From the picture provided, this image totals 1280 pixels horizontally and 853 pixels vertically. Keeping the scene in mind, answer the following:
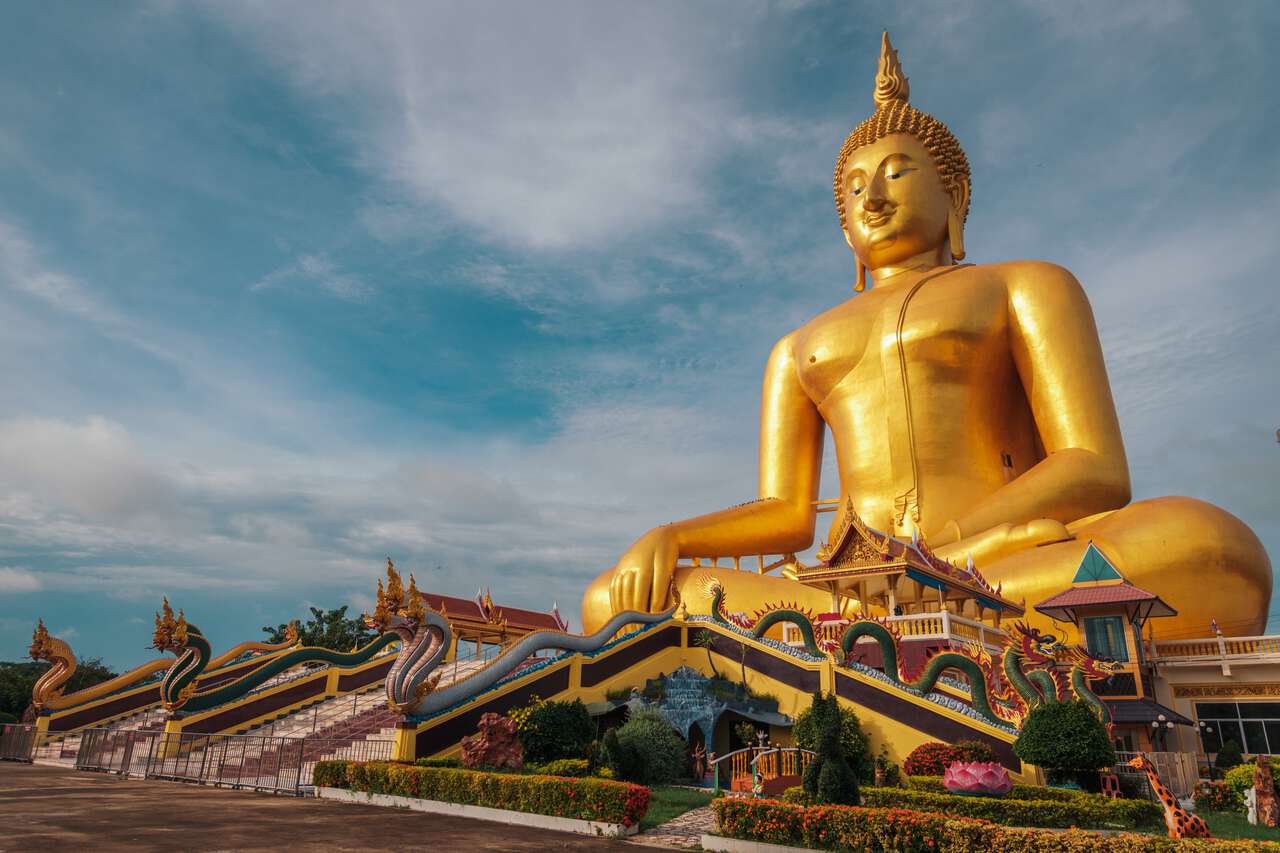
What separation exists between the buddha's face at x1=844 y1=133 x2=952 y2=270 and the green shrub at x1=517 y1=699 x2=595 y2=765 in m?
15.5

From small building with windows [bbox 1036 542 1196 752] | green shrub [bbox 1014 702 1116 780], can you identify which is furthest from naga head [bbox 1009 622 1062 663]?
green shrub [bbox 1014 702 1116 780]

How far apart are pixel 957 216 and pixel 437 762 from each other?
62.9 ft

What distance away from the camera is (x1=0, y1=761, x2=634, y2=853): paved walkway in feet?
27.8

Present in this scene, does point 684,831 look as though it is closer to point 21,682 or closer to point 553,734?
point 553,734

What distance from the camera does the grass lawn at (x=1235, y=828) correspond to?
32.5ft

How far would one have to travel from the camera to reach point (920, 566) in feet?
52.4

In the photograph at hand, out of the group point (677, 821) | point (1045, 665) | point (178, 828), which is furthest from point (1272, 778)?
point (178, 828)

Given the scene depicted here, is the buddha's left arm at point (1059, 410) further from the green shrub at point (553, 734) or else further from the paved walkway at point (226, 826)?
the paved walkway at point (226, 826)

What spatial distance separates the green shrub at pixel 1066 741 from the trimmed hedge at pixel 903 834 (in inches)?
159

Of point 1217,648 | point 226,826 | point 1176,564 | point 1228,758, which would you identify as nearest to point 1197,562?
point 1176,564

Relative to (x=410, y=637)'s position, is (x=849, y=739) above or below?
below

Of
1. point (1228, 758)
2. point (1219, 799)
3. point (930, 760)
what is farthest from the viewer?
point (1228, 758)

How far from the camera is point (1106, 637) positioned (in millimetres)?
16250

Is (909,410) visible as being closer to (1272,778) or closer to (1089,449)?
(1089,449)
